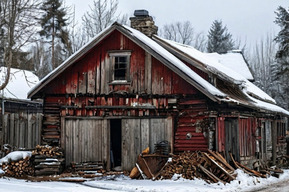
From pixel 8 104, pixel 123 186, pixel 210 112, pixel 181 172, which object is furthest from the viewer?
pixel 8 104

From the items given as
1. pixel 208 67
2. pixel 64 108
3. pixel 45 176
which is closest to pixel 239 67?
pixel 208 67

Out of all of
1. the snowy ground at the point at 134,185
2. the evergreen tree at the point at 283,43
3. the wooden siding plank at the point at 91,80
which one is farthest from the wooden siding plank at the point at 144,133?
the evergreen tree at the point at 283,43

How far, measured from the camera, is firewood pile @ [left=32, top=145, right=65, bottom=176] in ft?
57.2

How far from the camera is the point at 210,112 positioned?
17.1 meters

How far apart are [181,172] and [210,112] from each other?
2769 millimetres

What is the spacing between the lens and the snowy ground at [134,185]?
13805 millimetres

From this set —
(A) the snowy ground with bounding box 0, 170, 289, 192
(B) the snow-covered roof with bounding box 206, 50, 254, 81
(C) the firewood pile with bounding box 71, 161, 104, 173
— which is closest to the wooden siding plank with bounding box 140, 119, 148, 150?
(A) the snowy ground with bounding box 0, 170, 289, 192

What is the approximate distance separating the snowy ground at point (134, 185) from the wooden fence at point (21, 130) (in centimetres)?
249

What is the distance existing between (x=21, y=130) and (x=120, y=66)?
16.7 ft

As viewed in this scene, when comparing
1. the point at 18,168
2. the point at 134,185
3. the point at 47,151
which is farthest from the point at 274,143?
the point at 18,168

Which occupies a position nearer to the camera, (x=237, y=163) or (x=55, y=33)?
(x=237, y=163)

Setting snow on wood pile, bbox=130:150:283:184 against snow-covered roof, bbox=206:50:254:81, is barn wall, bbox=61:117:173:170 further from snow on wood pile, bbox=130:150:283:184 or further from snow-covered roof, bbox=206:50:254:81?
snow-covered roof, bbox=206:50:254:81

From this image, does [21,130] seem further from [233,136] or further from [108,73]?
[233,136]

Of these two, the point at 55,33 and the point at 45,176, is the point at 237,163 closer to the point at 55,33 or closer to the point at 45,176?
the point at 45,176
